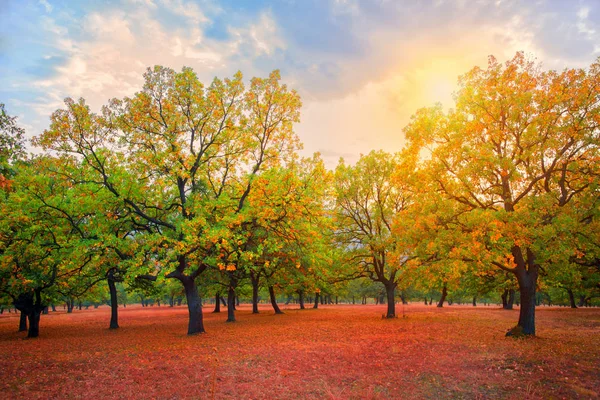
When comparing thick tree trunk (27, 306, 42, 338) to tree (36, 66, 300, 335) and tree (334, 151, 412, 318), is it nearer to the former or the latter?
tree (36, 66, 300, 335)

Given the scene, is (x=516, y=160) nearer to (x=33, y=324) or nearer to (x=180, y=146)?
(x=180, y=146)

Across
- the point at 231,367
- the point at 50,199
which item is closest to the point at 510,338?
the point at 231,367

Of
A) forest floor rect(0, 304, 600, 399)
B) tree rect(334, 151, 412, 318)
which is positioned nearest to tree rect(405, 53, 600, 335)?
forest floor rect(0, 304, 600, 399)

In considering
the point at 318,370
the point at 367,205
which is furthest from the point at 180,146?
the point at 367,205

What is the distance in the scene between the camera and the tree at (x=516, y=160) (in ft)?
52.0

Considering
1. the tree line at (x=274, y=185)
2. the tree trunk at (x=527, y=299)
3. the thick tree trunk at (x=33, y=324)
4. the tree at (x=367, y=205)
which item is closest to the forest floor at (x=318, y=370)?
the tree trunk at (x=527, y=299)

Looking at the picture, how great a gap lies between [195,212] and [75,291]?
19.8 m

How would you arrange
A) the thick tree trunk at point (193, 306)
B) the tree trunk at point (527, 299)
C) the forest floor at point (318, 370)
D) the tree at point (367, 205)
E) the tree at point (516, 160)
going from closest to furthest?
the forest floor at point (318, 370) → the tree at point (516, 160) → the tree trunk at point (527, 299) → the thick tree trunk at point (193, 306) → the tree at point (367, 205)

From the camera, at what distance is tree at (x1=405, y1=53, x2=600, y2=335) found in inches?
623

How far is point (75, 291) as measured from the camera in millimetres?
29906

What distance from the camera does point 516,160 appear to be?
18109 millimetres

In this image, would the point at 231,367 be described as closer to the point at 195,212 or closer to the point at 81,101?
the point at 195,212

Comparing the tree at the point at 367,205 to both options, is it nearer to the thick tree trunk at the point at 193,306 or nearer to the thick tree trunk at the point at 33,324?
the thick tree trunk at the point at 193,306

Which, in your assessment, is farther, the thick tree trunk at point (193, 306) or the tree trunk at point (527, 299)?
the thick tree trunk at point (193, 306)
